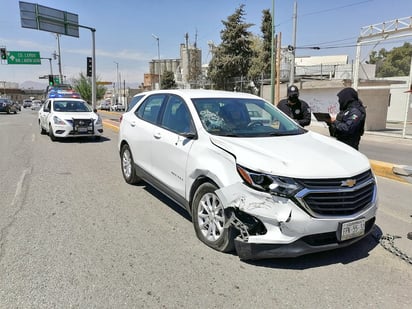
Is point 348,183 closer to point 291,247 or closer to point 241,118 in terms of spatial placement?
point 291,247

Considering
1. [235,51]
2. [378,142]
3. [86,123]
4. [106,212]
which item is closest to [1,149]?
[86,123]

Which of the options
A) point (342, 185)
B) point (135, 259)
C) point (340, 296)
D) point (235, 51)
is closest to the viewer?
point (340, 296)


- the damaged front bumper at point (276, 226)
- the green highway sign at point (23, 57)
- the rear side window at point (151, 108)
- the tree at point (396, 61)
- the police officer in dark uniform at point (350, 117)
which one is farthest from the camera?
the tree at point (396, 61)

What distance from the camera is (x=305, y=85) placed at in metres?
22.7

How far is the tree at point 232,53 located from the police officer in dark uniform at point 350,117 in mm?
31668

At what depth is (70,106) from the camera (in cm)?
1259

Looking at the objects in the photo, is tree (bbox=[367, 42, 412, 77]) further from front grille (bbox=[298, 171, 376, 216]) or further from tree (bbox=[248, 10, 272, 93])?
front grille (bbox=[298, 171, 376, 216])

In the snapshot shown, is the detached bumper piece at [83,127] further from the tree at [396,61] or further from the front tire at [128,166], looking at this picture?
the tree at [396,61]

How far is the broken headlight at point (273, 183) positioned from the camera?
3010mm

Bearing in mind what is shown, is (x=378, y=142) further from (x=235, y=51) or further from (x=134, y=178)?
(x=235, y=51)

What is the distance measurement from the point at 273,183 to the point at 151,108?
2943mm

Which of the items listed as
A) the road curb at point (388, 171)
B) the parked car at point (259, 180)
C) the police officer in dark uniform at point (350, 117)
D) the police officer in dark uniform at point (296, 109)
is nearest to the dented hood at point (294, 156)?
the parked car at point (259, 180)

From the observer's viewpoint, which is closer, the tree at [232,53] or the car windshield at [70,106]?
the car windshield at [70,106]

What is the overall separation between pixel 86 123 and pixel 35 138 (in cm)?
265
